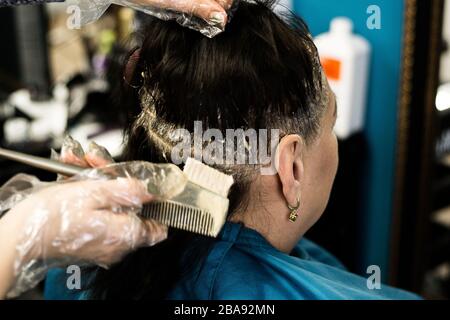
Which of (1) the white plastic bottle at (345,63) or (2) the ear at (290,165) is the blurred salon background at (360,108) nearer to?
(1) the white plastic bottle at (345,63)

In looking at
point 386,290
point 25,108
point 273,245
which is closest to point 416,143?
point 386,290

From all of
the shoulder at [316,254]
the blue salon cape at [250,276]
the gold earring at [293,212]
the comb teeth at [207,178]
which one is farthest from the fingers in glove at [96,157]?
the shoulder at [316,254]

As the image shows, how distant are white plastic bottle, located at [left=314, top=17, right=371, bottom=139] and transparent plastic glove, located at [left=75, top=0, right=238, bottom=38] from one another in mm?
1096

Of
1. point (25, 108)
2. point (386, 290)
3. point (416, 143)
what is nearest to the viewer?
point (386, 290)

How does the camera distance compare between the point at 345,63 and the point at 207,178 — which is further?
the point at 345,63

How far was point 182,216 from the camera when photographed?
113cm

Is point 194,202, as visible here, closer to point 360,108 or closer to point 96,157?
point 96,157

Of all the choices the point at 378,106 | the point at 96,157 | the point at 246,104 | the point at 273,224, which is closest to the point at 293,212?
the point at 273,224

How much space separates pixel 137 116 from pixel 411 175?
1381mm

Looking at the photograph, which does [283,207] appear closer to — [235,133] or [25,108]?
[235,133]

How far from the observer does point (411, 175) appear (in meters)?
2.44

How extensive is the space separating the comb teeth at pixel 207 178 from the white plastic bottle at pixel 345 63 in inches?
49.5

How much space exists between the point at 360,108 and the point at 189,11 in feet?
4.41

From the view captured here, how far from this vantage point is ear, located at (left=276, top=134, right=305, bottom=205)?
1.31 m
